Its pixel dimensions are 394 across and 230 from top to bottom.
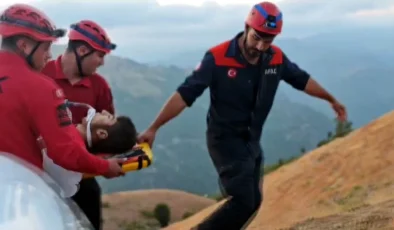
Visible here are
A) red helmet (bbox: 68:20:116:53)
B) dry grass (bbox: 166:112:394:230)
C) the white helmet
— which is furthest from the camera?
dry grass (bbox: 166:112:394:230)

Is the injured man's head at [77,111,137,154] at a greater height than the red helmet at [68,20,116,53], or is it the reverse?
the red helmet at [68,20,116,53]

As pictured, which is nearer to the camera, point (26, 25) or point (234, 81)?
point (26, 25)

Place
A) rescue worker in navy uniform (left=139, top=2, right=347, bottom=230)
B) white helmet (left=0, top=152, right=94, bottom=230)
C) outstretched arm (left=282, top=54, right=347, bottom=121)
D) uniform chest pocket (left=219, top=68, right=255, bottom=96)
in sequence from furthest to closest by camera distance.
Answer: outstretched arm (left=282, top=54, right=347, bottom=121) → uniform chest pocket (left=219, top=68, right=255, bottom=96) → rescue worker in navy uniform (left=139, top=2, right=347, bottom=230) → white helmet (left=0, top=152, right=94, bottom=230)

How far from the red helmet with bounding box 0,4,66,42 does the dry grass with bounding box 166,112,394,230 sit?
29.1 feet

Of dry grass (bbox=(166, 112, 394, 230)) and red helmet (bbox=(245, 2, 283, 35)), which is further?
dry grass (bbox=(166, 112, 394, 230))

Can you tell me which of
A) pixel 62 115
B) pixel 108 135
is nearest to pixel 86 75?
pixel 108 135

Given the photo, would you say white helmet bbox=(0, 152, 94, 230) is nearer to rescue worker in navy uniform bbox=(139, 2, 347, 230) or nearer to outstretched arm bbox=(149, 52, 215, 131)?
outstretched arm bbox=(149, 52, 215, 131)

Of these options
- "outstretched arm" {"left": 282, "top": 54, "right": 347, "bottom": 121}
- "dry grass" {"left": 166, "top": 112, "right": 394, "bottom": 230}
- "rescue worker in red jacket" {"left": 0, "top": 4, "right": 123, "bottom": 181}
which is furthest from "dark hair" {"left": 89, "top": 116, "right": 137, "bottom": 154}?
"dry grass" {"left": 166, "top": 112, "right": 394, "bottom": 230}

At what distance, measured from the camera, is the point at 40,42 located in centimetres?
416

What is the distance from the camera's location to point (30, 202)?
327 centimetres

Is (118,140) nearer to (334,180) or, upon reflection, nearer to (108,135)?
(108,135)

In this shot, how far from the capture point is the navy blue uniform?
6.06 m

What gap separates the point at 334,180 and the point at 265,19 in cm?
1251

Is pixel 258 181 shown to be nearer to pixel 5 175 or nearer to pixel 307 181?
pixel 5 175
